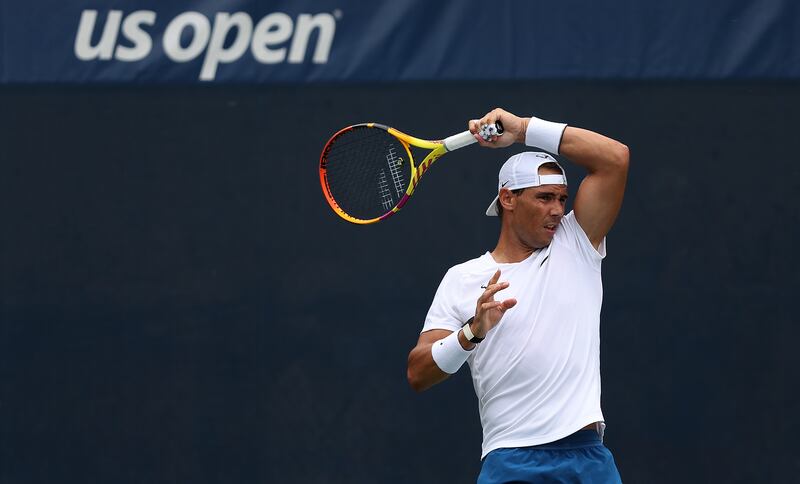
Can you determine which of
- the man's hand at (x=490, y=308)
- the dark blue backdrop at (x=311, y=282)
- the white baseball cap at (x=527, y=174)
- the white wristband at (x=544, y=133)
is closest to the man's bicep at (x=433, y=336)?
the man's hand at (x=490, y=308)

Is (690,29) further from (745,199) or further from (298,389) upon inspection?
(298,389)

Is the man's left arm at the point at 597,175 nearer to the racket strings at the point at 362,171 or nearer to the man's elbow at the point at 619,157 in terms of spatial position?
the man's elbow at the point at 619,157

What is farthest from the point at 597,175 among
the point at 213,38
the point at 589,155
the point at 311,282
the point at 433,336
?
the point at 213,38

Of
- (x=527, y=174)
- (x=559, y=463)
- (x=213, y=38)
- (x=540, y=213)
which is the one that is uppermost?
(x=213, y=38)

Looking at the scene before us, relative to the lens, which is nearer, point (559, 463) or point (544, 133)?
point (559, 463)

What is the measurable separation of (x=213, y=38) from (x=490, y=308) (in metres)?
2.20

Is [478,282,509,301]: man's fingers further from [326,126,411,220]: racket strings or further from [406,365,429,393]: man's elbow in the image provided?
[326,126,411,220]: racket strings

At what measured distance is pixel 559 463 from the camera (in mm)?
3934

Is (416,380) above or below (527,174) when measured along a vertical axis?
below

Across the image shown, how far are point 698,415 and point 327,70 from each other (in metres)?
1.94

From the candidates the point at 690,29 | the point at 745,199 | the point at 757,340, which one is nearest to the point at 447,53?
the point at 690,29

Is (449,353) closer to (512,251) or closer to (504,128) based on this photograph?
(512,251)

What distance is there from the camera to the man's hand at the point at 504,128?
13.1ft

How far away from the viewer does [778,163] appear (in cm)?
541
